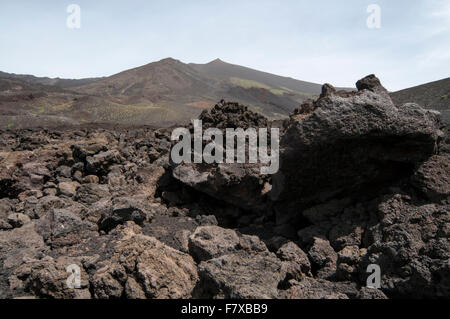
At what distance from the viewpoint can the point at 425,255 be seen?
3.53m

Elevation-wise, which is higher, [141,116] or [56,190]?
[141,116]

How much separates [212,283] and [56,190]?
5.63 m

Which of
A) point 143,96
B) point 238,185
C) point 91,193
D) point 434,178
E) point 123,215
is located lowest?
point 123,215

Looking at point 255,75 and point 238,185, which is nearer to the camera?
point 238,185

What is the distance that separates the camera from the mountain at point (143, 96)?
3394cm

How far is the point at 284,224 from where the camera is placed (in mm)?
5375

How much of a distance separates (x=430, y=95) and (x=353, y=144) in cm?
1248

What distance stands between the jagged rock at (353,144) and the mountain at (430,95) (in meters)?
8.02

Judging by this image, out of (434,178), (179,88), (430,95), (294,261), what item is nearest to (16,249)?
(294,261)

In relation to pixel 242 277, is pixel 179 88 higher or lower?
higher

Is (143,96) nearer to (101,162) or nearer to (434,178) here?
(101,162)

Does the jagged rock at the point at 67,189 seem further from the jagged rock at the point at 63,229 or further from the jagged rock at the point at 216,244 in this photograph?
the jagged rock at the point at 216,244
